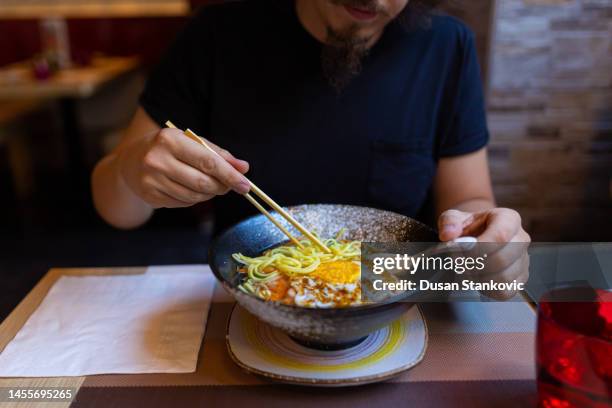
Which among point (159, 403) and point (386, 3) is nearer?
point (159, 403)

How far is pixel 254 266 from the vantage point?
0.87 m

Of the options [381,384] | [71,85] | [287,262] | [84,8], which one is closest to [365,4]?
[287,262]

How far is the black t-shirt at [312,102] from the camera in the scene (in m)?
1.30

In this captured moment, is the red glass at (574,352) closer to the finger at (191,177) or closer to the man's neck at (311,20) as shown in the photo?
the finger at (191,177)

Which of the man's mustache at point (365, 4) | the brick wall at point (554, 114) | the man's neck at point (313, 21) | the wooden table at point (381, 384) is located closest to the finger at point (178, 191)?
the wooden table at point (381, 384)

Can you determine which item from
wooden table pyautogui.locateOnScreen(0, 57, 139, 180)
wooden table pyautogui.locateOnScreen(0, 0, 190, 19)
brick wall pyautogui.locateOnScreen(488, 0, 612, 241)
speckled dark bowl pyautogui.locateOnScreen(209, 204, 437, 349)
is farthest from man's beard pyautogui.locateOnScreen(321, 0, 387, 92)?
wooden table pyautogui.locateOnScreen(0, 0, 190, 19)

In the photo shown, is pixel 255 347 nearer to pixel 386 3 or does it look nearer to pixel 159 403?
pixel 159 403

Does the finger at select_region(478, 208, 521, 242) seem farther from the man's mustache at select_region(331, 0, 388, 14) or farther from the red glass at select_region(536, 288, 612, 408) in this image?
the man's mustache at select_region(331, 0, 388, 14)

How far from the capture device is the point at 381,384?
2.45 feet

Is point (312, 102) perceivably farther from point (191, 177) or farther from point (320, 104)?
point (191, 177)

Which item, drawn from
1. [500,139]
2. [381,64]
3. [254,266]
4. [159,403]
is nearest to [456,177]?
[381,64]

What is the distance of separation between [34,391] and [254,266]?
359mm

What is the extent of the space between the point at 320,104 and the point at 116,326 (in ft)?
2.30

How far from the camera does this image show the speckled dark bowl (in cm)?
67
